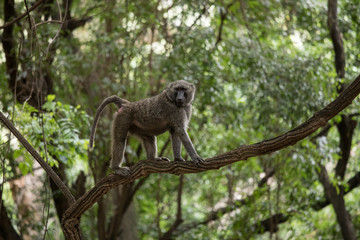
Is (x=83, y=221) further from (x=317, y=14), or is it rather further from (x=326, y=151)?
(x=317, y=14)

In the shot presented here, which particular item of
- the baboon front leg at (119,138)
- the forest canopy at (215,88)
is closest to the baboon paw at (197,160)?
the baboon front leg at (119,138)

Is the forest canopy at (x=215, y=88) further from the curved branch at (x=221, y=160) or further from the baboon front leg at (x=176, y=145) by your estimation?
the curved branch at (x=221, y=160)

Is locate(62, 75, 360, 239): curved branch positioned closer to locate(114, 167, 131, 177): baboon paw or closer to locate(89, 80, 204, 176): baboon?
locate(114, 167, 131, 177): baboon paw

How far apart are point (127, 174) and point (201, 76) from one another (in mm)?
3877

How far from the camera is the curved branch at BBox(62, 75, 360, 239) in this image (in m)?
3.91

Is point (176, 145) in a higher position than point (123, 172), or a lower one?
higher

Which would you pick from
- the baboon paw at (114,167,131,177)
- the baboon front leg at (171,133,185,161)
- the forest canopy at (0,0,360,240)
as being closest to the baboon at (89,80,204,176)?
the baboon front leg at (171,133,185,161)

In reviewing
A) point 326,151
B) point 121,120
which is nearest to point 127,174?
point 121,120

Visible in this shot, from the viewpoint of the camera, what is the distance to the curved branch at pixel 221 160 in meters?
3.91

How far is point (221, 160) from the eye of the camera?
4.18m

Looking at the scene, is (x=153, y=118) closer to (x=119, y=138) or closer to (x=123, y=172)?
(x=119, y=138)

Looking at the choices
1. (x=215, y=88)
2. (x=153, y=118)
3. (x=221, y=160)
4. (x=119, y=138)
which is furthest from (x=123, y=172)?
(x=215, y=88)

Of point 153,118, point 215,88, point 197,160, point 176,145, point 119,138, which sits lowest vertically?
point 197,160

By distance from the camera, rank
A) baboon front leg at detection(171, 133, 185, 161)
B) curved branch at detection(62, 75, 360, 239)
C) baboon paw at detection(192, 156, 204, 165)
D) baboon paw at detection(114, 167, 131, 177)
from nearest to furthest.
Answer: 1. curved branch at detection(62, 75, 360, 239)
2. baboon paw at detection(192, 156, 204, 165)
3. baboon paw at detection(114, 167, 131, 177)
4. baboon front leg at detection(171, 133, 185, 161)
